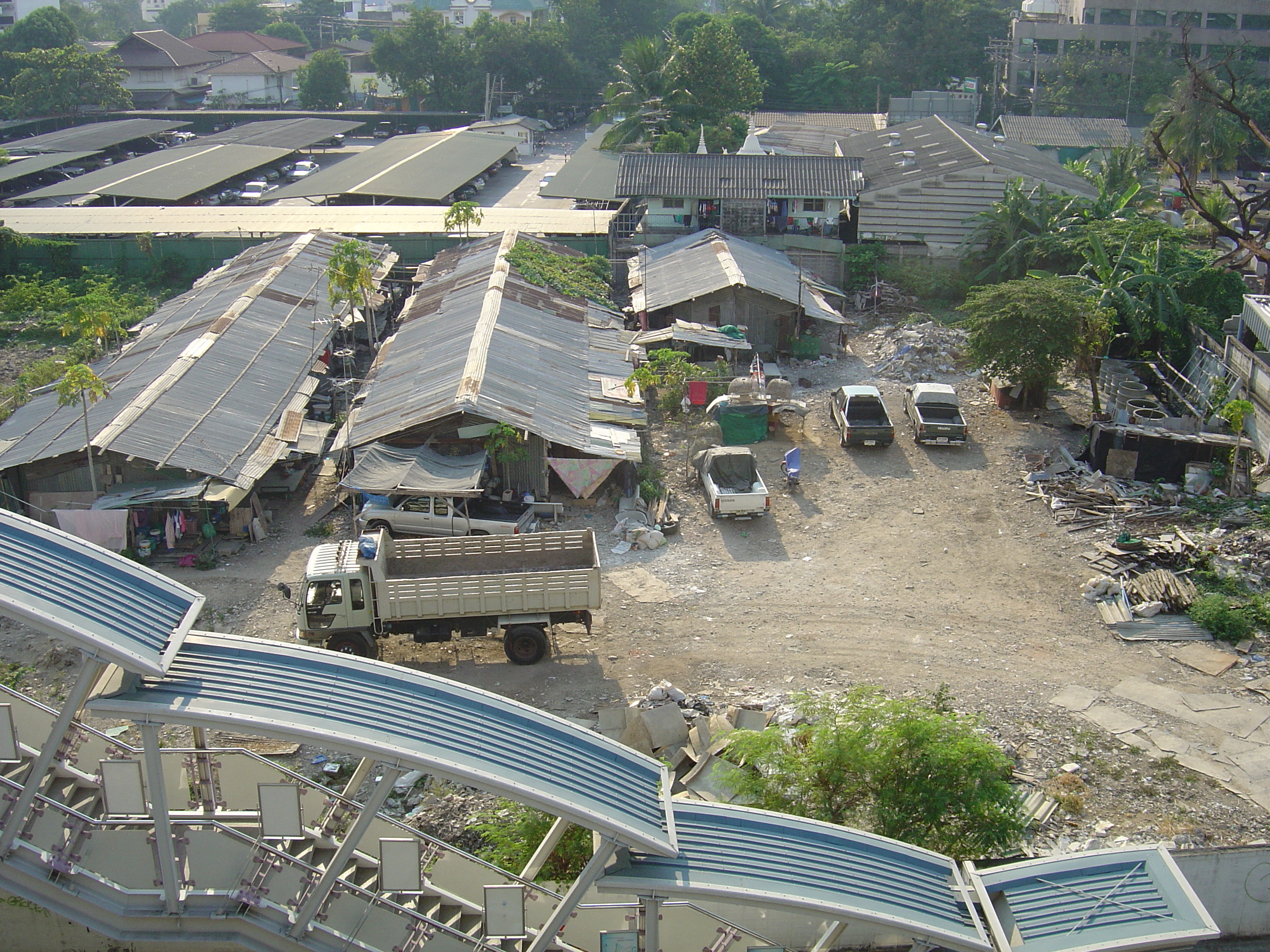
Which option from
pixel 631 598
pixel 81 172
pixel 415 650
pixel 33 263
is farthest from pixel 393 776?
pixel 81 172

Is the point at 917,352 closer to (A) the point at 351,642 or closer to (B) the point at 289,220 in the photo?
(A) the point at 351,642

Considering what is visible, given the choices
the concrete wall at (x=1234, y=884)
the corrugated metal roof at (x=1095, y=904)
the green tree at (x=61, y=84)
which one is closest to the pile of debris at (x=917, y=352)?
the concrete wall at (x=1234, y=884)

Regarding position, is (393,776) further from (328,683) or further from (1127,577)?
(1127,577)

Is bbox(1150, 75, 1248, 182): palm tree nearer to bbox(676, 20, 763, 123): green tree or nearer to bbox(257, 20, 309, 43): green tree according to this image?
bbox(676, 20, 763, 123): green tree

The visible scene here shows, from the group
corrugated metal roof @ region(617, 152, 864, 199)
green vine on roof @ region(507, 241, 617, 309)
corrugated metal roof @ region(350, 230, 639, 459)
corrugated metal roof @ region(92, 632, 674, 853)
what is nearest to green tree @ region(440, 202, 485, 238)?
green vine on roof @ region(507, 241, 617, 309)

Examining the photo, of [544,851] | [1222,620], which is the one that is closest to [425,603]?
[544,851]

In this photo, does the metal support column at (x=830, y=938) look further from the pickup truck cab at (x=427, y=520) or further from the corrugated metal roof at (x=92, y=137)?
the corrugated metal roof at (x=92, y=137)
